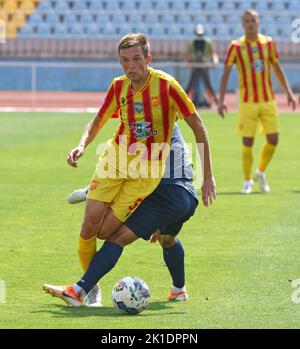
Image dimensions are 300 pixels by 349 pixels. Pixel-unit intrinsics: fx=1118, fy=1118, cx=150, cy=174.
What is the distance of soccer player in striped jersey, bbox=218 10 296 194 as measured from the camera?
13898mm

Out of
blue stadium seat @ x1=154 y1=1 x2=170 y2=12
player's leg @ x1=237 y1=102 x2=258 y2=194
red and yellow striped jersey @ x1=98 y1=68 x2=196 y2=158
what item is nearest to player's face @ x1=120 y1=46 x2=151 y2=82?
red and yellow striped jersey @ x1=98 y1=68 x2=196 y2=158

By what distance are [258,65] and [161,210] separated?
6.97 meters

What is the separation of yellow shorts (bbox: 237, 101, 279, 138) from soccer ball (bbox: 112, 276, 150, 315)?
7.03 meters

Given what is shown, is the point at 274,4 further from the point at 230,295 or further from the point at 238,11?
the point at 230,295

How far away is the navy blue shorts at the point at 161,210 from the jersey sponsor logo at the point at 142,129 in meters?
0.35

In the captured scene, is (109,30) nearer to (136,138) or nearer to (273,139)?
(273,139)

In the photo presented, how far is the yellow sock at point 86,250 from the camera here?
7491 millimetres

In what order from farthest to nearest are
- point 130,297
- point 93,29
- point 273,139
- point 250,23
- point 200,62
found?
point 93,29 < point 200,62 < point 273,139 < point 250,23 < point 130,297

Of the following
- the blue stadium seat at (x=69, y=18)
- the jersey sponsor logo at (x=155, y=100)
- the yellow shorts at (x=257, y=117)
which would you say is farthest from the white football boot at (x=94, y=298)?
the blue stadium seat at (x=69, y=18)

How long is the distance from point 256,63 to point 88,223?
711 cm

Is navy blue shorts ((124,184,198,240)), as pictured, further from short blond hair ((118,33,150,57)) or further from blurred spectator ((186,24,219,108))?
blurred spectator ((186,24,219,108))

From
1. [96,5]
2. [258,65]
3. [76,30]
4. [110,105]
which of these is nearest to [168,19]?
[96,5]

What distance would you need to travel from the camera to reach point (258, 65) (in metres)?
14.0
